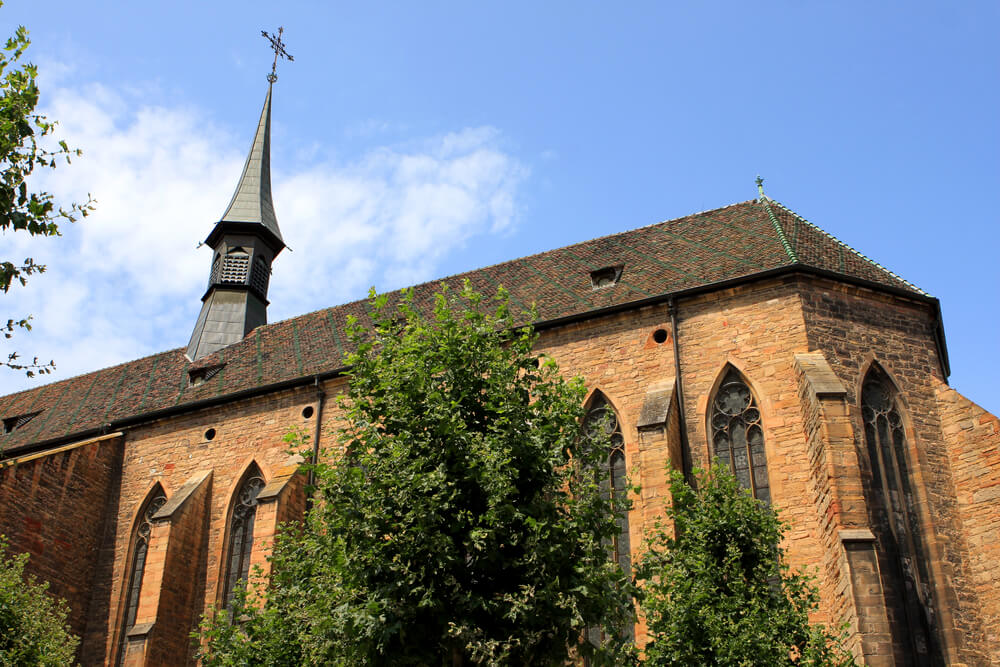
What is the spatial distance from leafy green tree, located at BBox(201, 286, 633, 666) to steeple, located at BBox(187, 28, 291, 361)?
1526 cm

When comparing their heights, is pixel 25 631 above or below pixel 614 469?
below

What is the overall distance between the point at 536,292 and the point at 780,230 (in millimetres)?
4895

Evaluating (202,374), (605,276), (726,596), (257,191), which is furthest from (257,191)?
(726,596)

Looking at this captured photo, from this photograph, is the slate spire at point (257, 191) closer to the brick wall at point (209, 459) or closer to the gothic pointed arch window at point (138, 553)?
the brick wall at point (209, 459)

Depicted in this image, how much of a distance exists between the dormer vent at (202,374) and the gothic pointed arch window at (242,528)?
379 centimetres

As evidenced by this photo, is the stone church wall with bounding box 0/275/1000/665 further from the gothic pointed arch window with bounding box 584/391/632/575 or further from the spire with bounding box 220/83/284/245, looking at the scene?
the spire with bounding box 220/83/284/245

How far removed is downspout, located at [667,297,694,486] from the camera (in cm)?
1505

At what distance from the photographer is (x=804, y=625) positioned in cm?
1099

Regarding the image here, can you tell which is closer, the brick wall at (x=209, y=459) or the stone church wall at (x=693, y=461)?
the stone church wall at (x=693, y=461)

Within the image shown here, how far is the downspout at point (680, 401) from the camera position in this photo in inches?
593

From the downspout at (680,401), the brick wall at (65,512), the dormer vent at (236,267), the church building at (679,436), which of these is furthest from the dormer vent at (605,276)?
the dormer vent at (236,267)

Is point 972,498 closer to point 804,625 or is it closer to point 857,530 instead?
point 857,530

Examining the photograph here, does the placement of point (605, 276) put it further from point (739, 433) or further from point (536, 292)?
point (739, 433)

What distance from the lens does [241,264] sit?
2700cm
